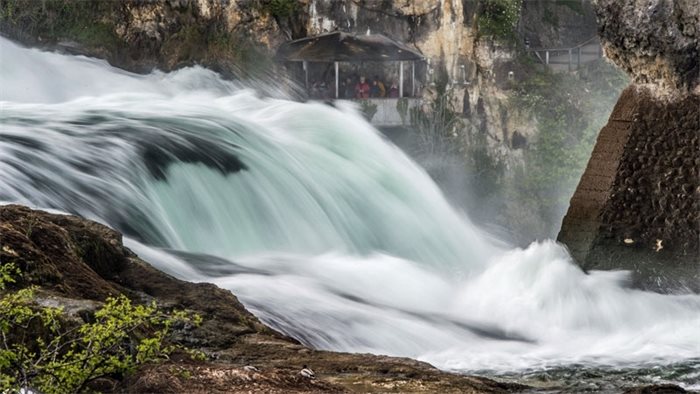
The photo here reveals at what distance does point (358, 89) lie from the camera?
31.6 m

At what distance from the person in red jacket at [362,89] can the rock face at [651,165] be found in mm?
16436

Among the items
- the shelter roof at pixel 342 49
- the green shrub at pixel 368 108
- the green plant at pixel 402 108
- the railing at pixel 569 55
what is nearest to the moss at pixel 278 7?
the shelter roof at pixel 342 49

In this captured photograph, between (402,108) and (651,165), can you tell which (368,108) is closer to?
(402,108)

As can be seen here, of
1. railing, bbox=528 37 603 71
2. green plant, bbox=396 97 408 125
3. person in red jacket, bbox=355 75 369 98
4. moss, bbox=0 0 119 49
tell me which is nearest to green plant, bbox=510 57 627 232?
railing, bbox=528 37 603 71

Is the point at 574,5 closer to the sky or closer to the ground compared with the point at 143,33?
closer to the ground

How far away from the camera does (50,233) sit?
32.0 ft

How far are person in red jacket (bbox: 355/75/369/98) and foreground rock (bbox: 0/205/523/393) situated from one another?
68.3ft

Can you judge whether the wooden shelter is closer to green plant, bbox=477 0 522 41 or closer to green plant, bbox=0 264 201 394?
green plant, bbox=477 0 522 41

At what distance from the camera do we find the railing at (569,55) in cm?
3406

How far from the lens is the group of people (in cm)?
3100

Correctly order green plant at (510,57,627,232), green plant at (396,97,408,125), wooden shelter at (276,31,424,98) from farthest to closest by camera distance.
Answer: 1. green plant at (510,57,627,232)
2. green plant at (396,97,408,125)
3. wooden shelter at (276,31,424,98)

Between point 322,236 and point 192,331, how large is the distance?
7730mm

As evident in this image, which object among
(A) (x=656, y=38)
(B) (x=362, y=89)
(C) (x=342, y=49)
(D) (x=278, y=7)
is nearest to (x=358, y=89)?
(B) (x=362, y=89)

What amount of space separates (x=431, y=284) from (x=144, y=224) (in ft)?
12.1
